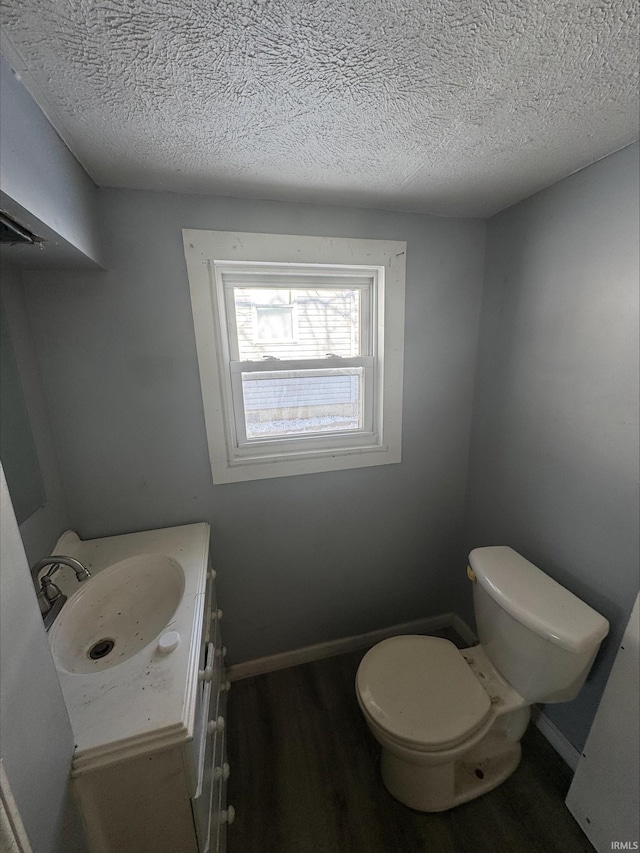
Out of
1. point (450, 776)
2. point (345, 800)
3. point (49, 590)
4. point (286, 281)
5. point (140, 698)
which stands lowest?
point (345, 800)

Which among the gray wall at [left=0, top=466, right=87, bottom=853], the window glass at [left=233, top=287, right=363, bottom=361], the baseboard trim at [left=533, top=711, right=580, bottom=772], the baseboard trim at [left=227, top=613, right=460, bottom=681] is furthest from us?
the baseboard trim at [left=227, top=613, right=460, bottom=681]

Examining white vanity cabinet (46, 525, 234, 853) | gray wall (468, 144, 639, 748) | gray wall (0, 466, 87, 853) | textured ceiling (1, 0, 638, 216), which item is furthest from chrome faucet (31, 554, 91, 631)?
gray wall (468, 144, 639, 748)

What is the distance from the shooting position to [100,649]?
0.98 m

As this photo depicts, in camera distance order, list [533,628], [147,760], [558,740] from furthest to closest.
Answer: [558,740] → [533,628] → [147,760]

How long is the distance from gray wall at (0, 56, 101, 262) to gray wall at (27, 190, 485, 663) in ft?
0.75

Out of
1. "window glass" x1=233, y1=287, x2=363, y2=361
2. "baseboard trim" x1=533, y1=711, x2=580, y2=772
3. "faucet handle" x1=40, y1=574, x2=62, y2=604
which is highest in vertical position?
"window glass" x1=233, y1=287, x2=363, y2=361

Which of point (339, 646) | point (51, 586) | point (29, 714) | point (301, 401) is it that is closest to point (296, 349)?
point (301, 401)

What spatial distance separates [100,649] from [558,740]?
175 centimetres

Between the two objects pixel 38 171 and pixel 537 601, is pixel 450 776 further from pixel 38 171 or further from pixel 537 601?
pixel 38 171

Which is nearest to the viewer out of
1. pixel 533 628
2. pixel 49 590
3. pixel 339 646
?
pixel 49 590

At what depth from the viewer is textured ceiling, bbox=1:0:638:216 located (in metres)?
0.53

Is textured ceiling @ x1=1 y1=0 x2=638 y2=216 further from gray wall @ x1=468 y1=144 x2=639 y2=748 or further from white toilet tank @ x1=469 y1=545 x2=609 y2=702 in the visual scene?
white toilet tank @ x1=469 y1=545 x2=609 y2=702

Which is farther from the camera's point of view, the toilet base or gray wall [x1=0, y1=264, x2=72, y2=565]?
the toilet base

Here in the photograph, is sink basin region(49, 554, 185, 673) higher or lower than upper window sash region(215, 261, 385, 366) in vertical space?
lower
